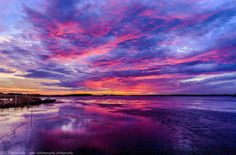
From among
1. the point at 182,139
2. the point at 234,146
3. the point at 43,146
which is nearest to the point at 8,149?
the point at 43,146

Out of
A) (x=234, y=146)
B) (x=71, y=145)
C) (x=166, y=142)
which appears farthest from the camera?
(x=166, y=142)

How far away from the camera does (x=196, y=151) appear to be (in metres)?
13.5

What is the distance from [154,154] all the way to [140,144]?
254cm

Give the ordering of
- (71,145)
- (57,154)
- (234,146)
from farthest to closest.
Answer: (234,146) < (71,145) < (57,154)

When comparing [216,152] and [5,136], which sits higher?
[5,136]

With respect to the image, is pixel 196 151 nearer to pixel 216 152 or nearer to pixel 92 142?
pixel 216 152

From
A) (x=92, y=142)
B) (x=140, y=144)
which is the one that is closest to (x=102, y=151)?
(x=92, y=142)

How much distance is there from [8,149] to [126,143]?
836 cm

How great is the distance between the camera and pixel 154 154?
41.5ft

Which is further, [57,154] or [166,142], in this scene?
[166,142]

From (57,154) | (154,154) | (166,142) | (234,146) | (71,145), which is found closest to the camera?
(57,154)

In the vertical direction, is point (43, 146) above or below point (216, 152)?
above

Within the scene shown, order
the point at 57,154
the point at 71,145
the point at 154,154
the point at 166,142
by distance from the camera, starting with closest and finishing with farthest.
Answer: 1. the point at 57,154
2. the point at 154,154
3. the point at 71,145
4. the point at 166,142

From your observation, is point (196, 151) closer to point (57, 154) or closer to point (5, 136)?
point (57, 154)
